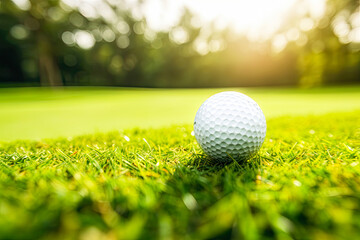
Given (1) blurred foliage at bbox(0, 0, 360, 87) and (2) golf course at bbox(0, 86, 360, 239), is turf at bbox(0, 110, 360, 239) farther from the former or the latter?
(1) blurred foliage at bbox(0, 0, 360, 87)

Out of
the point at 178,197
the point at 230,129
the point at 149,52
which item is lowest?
the point at 178,197

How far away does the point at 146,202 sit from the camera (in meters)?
0.97

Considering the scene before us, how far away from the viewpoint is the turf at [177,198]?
833 mm

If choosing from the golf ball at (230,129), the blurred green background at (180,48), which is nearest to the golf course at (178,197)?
the golf ball at (230,129)

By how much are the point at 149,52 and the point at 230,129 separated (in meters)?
33.7

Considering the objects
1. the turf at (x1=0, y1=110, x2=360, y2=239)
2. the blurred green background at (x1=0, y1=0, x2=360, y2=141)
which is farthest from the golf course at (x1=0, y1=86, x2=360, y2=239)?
the blurred green background at (x1=0, y1=0, x2=360, y2=141)

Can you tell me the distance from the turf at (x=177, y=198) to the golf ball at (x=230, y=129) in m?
0.13

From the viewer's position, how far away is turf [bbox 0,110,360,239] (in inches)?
32.8

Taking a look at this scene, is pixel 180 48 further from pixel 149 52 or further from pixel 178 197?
pixel 178 197

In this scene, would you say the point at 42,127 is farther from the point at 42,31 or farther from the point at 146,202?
the point at 42,31

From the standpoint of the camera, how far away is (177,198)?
1064 millimetres

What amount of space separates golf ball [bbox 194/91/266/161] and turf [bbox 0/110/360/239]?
132mm

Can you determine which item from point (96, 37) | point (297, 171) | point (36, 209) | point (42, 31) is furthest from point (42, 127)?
point (96, 37)

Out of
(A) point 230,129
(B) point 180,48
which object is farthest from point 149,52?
(A) point 230,129
